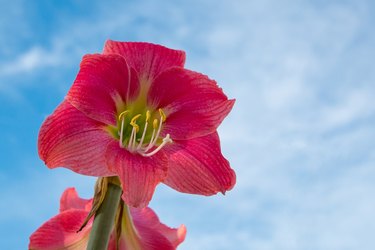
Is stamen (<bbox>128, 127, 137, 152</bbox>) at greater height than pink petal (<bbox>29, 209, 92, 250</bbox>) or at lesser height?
greater

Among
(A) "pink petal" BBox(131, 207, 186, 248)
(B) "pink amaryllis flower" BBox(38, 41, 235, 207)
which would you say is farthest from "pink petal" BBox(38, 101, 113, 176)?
(A) "pink petal" BBox(131, 207, 186, 248)

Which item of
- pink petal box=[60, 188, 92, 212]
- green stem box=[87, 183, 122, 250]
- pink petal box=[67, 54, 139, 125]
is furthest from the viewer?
pink petal box=[60, 188, 92, 212]

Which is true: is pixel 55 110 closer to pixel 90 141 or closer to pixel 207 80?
pixel 90 141

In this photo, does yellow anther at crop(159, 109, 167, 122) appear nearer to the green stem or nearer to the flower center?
the flower center

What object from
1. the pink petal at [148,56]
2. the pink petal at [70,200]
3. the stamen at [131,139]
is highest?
the pink petal at [148,56]

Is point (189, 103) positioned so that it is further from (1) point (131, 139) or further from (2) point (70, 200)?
Answer: (2) point (70, 200)

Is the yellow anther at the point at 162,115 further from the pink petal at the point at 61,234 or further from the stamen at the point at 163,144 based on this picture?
the pink petal at the point at 61,234

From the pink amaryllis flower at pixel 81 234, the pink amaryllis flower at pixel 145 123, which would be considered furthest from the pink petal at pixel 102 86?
the pink amaryllis flower at pixel 81 234
